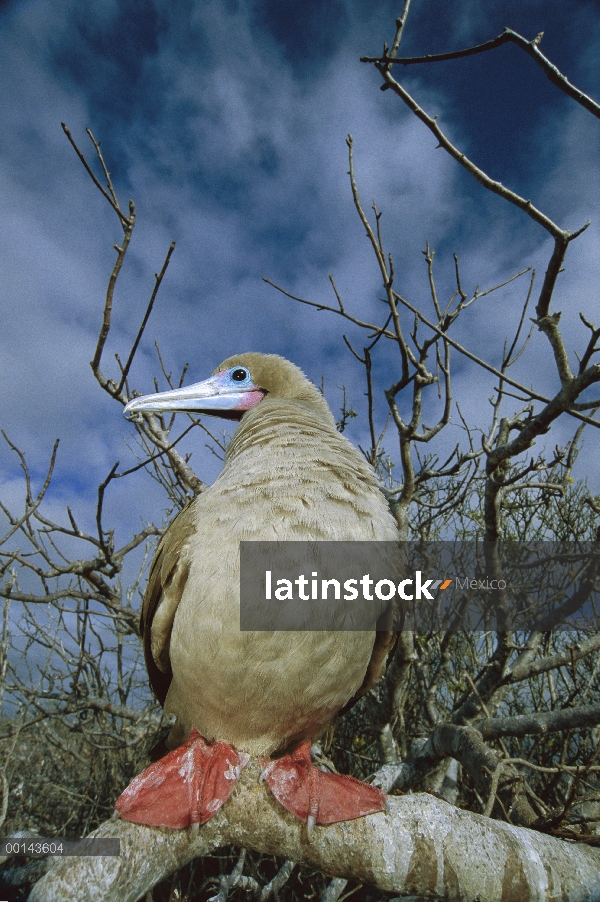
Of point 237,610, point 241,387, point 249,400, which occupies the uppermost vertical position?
point 241,387

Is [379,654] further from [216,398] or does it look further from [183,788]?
[216,398]

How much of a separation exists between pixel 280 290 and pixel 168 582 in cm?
266

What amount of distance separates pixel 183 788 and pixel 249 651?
529 mm

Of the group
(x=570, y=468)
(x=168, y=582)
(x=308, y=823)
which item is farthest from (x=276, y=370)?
(x=570, y=468)

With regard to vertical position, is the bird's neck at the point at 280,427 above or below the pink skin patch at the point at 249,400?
below

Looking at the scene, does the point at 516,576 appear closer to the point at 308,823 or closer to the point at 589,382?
the point at 589,382

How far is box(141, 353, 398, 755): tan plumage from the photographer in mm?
2055

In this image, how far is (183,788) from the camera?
6.32ft

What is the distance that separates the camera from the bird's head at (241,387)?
147 inches

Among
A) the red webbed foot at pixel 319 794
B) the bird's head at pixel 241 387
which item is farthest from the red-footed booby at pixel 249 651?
the bird's head at pixel 241 387

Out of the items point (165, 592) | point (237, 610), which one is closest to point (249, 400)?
point (165, 592)

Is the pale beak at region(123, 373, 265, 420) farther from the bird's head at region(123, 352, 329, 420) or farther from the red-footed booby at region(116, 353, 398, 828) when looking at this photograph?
the red-footed booby at region(116, 353, 398, 828)

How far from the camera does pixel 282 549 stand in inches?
80.7

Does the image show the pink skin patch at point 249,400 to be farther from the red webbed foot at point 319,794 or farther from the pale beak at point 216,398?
the red webbed foot at point 319,794
